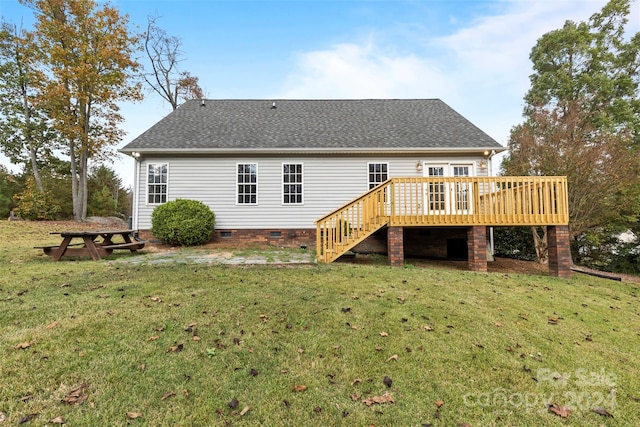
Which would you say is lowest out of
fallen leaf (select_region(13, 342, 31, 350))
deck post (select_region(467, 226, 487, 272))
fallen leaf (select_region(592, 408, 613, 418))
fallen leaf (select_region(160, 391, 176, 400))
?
fallen leaf (select_region(592, 408, 613, 418))

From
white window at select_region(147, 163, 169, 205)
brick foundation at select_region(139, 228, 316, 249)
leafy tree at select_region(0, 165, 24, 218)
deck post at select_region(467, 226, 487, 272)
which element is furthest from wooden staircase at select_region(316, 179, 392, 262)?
leafy tree at select_region(0, 165, 24, 218)

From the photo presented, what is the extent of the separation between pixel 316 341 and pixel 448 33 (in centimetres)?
1432

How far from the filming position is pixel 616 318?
14.4ft

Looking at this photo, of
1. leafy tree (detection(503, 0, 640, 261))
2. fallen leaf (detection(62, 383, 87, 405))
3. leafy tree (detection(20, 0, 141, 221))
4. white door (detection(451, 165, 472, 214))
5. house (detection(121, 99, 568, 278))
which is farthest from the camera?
leafy tree (detection(20, 0, 141, 221))

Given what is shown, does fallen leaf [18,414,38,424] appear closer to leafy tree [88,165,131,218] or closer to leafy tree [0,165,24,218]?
leafy tree [88,165,131,218]

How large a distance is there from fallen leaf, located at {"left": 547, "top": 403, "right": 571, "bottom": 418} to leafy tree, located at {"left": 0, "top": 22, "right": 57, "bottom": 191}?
2366 centimetres

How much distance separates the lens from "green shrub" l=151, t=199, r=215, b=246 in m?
9.41

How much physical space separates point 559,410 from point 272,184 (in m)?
9.49

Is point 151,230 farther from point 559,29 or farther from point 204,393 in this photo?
point 559,29

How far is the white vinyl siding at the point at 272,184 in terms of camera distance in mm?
10516

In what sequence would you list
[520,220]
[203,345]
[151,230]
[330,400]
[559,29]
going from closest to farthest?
1. [330,400]
2. [203,345]
3. [520,220]
4. [151,230]
5. [559,29]

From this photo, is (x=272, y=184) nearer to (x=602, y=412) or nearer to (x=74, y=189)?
(x=602, y=412)

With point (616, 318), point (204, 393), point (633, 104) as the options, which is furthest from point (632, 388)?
point (633, 104)

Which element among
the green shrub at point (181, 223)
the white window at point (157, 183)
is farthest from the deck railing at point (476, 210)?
the white window at point (157, 183)
